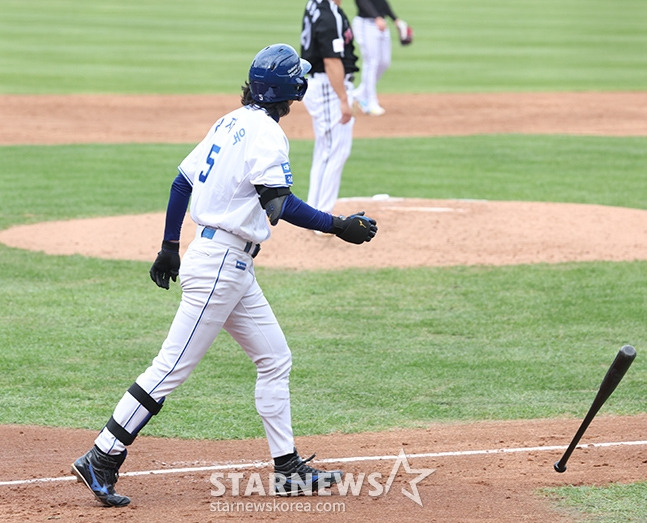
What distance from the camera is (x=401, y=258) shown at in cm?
1078

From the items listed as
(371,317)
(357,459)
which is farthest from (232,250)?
(371,317)

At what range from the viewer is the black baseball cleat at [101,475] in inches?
199

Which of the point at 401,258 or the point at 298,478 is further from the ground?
the point at 298,478

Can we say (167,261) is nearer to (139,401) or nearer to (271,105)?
(139,401)

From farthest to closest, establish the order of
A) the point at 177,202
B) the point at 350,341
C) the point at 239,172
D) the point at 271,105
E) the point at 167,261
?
the point at 350,341 < the point at 167,261 < the point at 177,202 < the point at 271,105 < the point at 239,172

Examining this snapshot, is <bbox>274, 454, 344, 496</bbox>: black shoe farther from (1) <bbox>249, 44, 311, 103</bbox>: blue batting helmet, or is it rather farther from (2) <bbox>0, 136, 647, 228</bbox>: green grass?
(2) <bbox>0, 136, 647, 228</bbox>: green grass

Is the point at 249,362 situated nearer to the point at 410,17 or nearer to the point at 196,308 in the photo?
the point at 196,308

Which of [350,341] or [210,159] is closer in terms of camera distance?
[210,159]

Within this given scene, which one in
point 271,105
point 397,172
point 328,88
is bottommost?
point 397,172

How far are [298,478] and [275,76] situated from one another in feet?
6.22

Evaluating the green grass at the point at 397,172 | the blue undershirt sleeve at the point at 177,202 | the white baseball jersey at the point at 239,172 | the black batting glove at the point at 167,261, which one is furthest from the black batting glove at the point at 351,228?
the green grass at the point at 397,172

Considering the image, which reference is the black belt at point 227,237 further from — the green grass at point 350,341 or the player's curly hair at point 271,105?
the green grass at point 350,341

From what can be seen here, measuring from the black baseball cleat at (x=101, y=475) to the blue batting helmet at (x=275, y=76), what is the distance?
1810 millimetres

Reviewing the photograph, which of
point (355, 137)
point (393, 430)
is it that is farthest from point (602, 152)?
point (393, 430)
